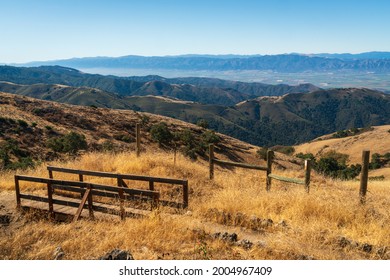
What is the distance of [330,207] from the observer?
336 inches

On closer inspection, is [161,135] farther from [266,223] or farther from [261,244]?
[261,244]

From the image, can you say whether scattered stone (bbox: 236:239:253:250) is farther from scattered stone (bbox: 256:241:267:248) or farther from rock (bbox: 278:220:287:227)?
rock (bbox: 278:220:287:227)

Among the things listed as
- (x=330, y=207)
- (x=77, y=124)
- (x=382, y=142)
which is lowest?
(x=382, y=142)

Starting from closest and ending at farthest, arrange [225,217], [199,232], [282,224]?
[199,232] → [282,224] → [225,217]

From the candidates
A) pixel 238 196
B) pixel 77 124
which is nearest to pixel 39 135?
pixel 77 124

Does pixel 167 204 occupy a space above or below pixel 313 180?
above

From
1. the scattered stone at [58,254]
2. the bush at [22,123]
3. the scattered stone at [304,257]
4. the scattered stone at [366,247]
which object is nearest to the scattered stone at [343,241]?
the scattered stone at [366,247]

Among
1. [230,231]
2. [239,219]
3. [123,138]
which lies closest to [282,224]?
[239,219]

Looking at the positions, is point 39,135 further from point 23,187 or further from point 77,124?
point 23,187

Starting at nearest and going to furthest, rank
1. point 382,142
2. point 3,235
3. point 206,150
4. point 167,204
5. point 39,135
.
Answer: point 3,235
point 167,204
point 39,135
point 206,150
point 382,142

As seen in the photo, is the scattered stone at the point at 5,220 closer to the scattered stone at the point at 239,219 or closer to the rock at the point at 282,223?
the scattered stone at the point at 239,219

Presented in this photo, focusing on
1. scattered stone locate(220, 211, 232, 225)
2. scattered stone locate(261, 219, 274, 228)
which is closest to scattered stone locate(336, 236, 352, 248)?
scattered stone locate(261, 219, 274, 228)

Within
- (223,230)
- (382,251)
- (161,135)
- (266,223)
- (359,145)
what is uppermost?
(382,251)
